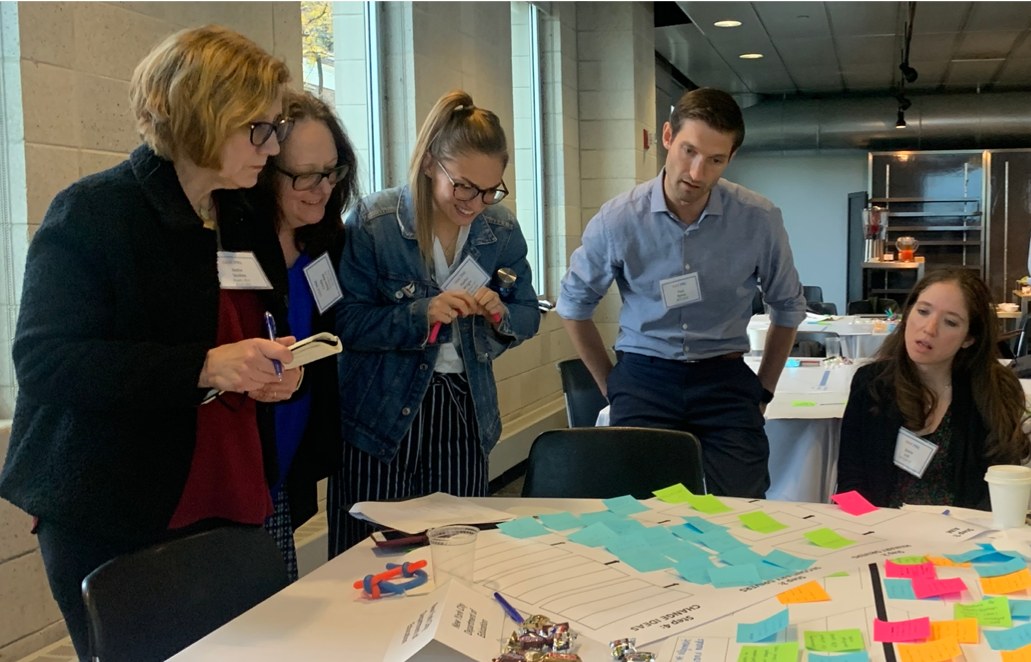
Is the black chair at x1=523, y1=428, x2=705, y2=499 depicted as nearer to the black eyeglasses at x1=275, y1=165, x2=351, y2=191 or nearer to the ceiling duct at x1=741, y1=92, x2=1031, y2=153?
the black eyeglasses at x1=275, y1=165, x2=351, y2=191

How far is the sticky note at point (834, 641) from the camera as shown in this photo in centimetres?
114

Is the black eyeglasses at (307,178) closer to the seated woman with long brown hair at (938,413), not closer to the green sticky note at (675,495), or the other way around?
the green sticky note at (675,495)

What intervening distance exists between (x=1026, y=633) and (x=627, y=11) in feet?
21.3

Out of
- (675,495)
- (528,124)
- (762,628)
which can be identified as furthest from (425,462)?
(528,124)

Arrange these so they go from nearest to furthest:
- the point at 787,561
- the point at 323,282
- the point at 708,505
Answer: the point at 787,561 → the point at 708,505 → the point at 323,282

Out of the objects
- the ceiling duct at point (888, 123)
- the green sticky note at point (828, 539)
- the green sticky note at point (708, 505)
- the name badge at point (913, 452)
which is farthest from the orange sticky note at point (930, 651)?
the ceiling duct at point (888, 123)

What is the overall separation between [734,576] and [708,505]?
392 millimetres

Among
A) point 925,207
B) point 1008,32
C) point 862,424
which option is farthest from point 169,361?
point 925,207

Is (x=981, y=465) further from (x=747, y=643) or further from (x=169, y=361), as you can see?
(x=169, y=361)

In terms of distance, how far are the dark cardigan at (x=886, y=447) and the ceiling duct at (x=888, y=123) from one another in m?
7.90

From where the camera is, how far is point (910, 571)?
139cm

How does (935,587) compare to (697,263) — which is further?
(697,263)

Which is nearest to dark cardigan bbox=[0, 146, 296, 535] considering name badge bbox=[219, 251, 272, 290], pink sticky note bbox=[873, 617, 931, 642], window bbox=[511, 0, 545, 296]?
name badge bbox=[219, 251, 272, 290]

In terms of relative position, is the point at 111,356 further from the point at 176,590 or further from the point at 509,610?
the point at 509,610
